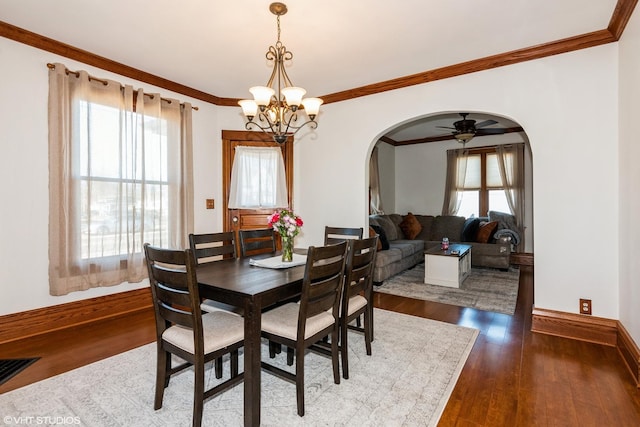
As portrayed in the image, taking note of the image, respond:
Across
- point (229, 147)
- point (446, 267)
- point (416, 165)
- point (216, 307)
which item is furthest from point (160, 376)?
point (416, 165)

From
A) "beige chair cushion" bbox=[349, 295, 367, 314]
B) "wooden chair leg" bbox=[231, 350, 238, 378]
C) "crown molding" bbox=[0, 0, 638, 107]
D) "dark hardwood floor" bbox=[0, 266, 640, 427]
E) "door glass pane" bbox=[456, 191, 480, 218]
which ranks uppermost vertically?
"crown molding" bbox=[0, 0, 638, 107]

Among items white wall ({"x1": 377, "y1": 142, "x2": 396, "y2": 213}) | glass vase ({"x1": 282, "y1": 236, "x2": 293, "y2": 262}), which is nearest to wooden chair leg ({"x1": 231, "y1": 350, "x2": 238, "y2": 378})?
glass vase ({"x1": 282, "y1": 236, "x2": 293, "y2": 262})

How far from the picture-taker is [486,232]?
576cm

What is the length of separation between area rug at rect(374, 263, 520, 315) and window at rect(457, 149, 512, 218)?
158cm

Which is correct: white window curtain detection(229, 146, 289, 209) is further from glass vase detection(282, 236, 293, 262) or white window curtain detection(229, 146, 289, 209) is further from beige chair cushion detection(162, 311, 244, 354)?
beige chair cushion detection(162, 311, 244, 354)

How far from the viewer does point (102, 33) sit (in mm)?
2801

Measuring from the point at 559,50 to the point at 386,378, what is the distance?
324 cm

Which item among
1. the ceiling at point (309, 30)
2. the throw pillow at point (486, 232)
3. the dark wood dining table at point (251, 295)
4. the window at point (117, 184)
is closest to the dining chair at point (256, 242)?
the dark wood dining table at point (251, 295)

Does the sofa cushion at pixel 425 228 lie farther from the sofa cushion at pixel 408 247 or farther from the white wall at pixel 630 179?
the white wall at pixel 630 179

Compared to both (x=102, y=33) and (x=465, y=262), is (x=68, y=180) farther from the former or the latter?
(x=465, y=262)

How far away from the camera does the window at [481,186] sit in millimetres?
6492

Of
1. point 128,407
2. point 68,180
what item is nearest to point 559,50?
point 128,407

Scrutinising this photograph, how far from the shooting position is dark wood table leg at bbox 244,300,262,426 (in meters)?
1.66

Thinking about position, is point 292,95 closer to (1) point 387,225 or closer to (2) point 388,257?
(2) point 388,257
